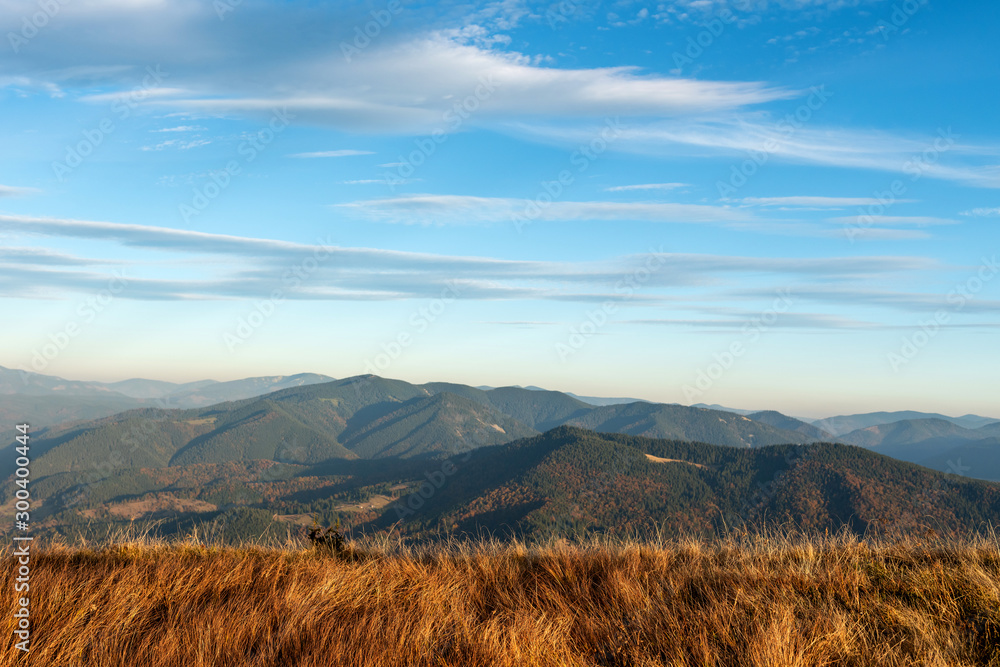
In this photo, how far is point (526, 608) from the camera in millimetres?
5906

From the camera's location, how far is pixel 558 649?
15.4 ft

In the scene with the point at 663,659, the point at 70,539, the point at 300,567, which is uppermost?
the point at 663,659

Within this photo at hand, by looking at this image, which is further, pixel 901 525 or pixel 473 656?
pixel 901 525

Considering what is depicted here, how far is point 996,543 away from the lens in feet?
26.9

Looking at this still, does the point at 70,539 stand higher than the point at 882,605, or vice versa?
the point at 882,605

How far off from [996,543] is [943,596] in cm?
380

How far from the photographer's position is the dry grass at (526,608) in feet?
15.0

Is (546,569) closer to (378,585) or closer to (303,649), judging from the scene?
(378,585)

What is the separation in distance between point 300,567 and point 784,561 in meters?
6.62

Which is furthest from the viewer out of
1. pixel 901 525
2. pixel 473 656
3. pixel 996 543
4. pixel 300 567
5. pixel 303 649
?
pixel 901 525

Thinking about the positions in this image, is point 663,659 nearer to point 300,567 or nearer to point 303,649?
point 303,649

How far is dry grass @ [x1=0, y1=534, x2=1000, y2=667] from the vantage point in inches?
180

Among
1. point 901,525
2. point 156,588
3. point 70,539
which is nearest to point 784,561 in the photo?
point 901,525

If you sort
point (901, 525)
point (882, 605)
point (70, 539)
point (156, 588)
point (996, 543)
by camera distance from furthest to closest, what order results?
1. point (70, 539)
2. point (901, 525)
3. point (996, 543)
4. point (156, 588)
5. point (882, 605)
